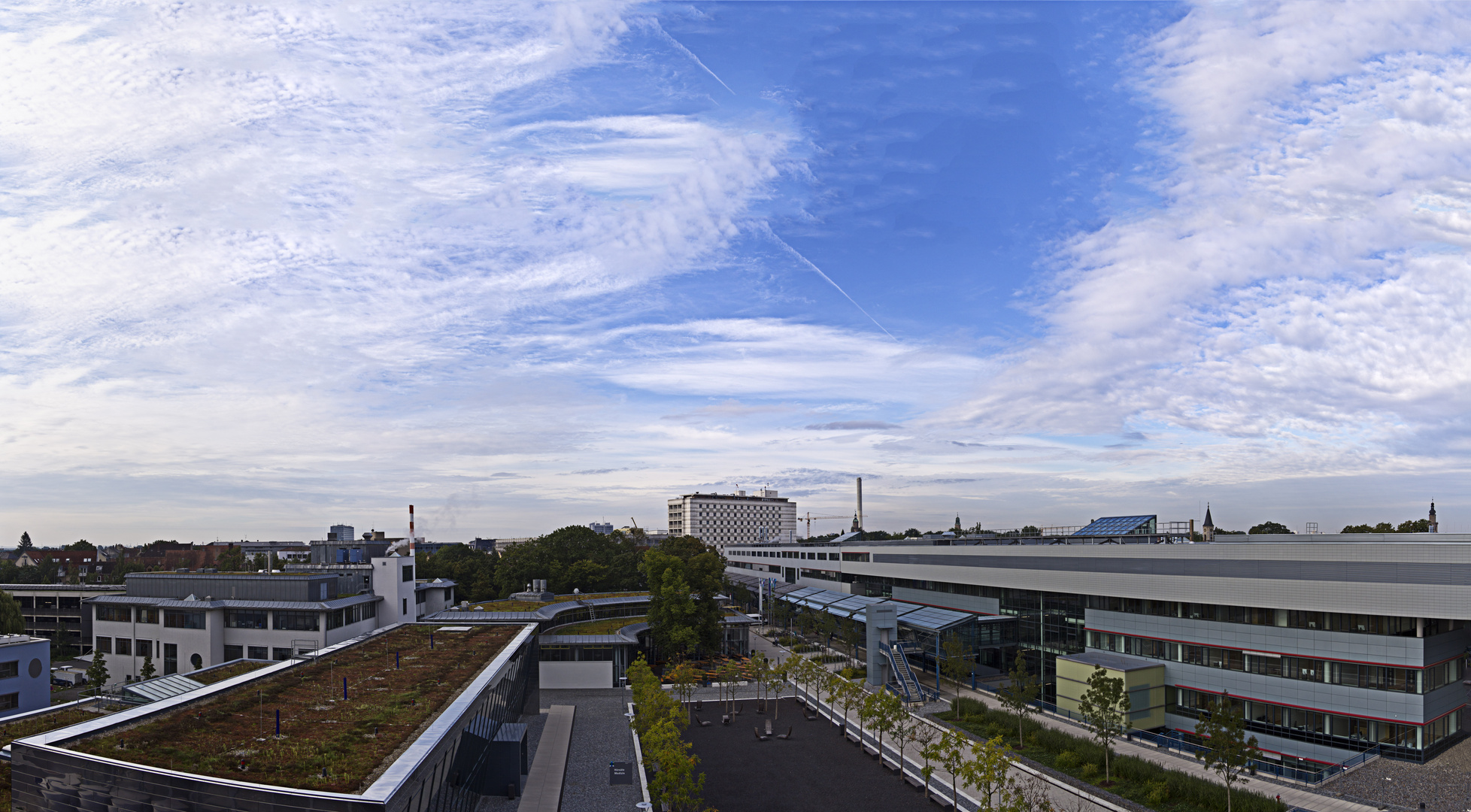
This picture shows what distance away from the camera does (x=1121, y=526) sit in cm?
5291

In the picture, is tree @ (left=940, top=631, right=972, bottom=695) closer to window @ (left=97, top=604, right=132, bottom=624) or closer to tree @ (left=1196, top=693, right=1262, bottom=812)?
tree @ (left=1196, top=693, right=1262, bottom=812)

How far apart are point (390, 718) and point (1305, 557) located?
35.7 m

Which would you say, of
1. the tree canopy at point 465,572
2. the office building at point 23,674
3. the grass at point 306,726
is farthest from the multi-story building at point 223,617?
the tree canopy at point 465,572

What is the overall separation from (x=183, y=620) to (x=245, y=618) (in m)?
4.10

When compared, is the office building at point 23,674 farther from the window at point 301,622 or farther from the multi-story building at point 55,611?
the multi-story building at point 55,611

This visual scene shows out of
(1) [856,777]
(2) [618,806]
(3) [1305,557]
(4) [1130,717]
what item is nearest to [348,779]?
(2) [618,806]

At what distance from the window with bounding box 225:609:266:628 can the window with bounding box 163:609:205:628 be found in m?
1.38

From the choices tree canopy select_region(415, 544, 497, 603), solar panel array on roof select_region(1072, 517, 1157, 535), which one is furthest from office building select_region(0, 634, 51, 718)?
solar panel array on roof select_region(1072, 517, 1157, 535)

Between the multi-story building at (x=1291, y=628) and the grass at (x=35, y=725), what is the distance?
139ft

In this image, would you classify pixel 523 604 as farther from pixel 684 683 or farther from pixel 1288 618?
pixel 1288 618

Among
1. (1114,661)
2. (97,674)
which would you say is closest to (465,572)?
(97,674)

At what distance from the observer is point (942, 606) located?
58.4 m

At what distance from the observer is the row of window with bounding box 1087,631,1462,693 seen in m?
31.1

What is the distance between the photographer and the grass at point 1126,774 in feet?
88.0
